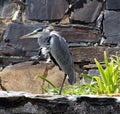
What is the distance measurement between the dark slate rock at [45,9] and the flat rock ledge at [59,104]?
2708 millimetres

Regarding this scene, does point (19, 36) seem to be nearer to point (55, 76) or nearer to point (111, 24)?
point (55, 76)

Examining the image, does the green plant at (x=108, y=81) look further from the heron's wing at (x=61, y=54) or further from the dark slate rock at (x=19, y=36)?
the dark slate rock at (x=19, y=36)

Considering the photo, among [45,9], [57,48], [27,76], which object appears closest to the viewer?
[57,48]

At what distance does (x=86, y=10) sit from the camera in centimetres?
492

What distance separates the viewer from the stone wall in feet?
15.8

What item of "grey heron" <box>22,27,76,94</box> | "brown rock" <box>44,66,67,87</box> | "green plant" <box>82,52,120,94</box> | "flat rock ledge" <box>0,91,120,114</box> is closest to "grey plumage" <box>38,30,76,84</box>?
"grey heron" <box>22,27,76,94</box>

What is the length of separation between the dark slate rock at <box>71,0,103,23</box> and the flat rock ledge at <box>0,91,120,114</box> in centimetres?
265

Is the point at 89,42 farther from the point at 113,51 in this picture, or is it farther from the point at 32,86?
the point at 32,86

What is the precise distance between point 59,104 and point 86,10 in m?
2.74

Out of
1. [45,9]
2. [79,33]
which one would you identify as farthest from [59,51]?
[45,9]

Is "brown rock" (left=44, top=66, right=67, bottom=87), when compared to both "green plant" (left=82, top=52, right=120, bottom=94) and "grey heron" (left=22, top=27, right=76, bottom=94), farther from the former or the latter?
"grey heron" (left=22, top=27, right=76, bottom=94)

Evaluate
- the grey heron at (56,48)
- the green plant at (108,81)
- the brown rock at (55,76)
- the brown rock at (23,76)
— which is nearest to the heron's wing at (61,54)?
the grey heron at (56,48)

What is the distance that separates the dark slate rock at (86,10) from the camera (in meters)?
4.87

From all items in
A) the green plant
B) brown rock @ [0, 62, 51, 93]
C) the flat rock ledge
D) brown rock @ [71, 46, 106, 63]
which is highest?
the flat rock ledge
